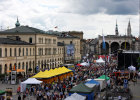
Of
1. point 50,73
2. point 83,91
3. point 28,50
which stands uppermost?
point 28,50

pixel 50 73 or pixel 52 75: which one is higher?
pixel 50 73

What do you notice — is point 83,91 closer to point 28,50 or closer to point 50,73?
point 50,73

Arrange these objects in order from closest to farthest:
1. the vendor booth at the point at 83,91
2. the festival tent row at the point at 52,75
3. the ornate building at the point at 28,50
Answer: the vendor booth at the point at 83,91
the festival tent row at the point at 52,75
the ornate building at the point at 28,50

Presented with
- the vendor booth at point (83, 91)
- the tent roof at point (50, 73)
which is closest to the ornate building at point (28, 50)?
the tent roof at point (50, 73)

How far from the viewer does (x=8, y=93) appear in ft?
94.1

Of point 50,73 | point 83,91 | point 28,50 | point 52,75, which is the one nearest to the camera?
Answer: point 83,91

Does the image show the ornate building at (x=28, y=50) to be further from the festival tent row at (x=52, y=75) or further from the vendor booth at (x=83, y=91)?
the vendor booth at (x=83, y=91)

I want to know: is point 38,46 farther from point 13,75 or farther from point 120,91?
point 120,91

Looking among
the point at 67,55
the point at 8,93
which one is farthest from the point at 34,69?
the point at 8,93

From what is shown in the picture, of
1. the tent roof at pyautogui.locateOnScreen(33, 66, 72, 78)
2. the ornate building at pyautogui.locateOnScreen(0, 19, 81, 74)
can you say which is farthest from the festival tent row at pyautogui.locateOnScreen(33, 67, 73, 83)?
the ornate building at pyautogui.locateOnScreen(0, 19, 81, 74)

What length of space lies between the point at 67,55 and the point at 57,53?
27.5 ft

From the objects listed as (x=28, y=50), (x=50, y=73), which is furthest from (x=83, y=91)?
(x=28, y=50)

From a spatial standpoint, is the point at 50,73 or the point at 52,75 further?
the point at 50,73

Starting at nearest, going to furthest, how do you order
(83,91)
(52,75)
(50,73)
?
(83,91) → (52,75) → (50,73)
